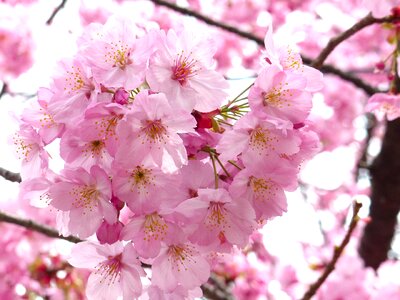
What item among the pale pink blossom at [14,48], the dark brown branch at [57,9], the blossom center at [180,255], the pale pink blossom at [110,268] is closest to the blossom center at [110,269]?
the pale pink blossom at [110,268]

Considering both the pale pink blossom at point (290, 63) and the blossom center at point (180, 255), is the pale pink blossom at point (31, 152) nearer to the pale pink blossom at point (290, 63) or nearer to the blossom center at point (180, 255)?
the blossom center at point (180, 255)

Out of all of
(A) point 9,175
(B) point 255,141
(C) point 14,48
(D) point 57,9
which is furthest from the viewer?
(C) point 14,48

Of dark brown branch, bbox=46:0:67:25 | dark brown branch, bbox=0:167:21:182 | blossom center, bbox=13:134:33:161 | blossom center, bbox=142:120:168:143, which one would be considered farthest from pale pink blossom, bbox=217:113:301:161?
dark brown branch, bbox=46:0:67:25

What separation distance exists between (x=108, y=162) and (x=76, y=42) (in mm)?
312

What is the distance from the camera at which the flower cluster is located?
1.08 meters

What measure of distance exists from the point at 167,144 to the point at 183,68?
168mm

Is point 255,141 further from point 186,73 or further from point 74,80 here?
point 74,80

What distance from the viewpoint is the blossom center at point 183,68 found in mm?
1132

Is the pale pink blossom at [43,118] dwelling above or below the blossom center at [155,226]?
above

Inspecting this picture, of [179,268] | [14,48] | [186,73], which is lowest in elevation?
[14,48]

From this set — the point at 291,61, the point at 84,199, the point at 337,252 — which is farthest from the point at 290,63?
the point at 337,252

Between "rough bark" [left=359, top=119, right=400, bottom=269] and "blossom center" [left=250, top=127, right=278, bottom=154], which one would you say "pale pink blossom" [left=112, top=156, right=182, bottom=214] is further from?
"rough bark" [left=359, top=119, right=400, bottom=269]

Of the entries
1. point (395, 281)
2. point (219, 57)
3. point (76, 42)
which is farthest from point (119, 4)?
point (76, 42)

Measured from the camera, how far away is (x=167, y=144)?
1.10 m
